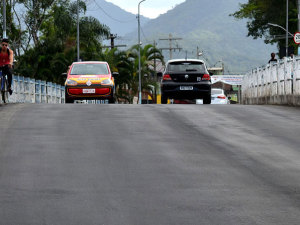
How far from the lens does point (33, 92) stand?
3167cm

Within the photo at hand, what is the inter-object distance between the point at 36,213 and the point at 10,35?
177 feet

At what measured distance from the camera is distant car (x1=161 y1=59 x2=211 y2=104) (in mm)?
21797

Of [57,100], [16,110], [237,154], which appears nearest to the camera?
[237,154]

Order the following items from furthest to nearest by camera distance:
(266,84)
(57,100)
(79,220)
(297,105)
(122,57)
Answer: (122,57) < (57,100) < (266,84) < (297,105) < (79,220)

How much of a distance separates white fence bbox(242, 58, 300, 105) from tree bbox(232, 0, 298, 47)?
27399 mm

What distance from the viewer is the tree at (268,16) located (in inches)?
2231

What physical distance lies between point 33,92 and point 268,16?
33.0 m

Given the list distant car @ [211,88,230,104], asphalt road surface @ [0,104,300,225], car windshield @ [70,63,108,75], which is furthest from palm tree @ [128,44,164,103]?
asphalt road surface @ [0,104,300,225]

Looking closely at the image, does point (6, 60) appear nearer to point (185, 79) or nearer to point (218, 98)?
point (185, 79)

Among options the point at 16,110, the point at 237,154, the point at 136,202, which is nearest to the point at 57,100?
the point at 16,110

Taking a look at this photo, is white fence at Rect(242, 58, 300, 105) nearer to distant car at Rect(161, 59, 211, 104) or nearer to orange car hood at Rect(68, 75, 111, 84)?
distant car at Rect(161, 59, 211, 104)

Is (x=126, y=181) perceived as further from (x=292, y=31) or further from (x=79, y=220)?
(x=292, y=31)

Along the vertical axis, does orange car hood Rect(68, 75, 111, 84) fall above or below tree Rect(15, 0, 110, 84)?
below

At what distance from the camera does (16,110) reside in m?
15.2
